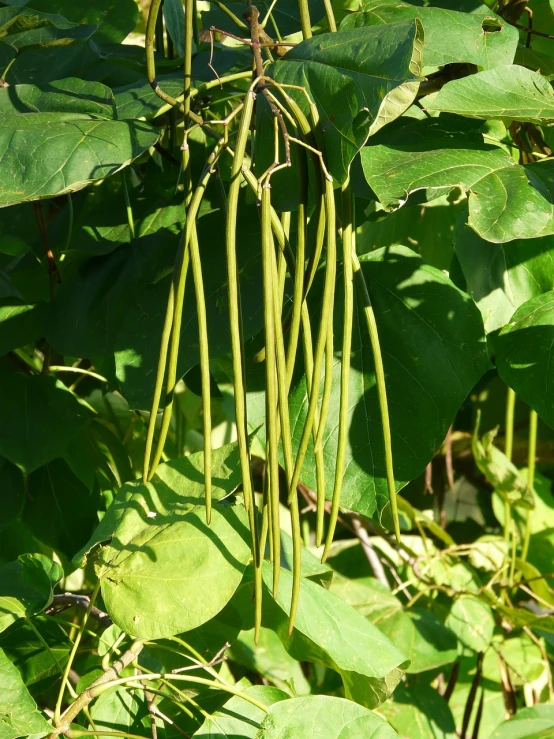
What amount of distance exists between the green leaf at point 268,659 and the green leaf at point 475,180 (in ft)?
1.77

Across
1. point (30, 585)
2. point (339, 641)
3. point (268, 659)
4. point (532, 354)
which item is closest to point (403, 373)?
point (532, 354)

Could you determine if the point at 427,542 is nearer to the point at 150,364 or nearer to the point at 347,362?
the point at 150,364

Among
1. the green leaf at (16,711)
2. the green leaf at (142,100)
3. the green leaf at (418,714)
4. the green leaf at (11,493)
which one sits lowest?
the green leaf at (418,714)

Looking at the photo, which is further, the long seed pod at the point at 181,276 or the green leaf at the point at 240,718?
the green leaf at the point at 240,718

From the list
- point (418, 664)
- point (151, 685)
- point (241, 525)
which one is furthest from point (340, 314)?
point (418, 664)

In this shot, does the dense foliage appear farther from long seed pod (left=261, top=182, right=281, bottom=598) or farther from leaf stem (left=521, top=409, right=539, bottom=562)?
leaf stem (left=521, top=409, right=539, bottom=562)

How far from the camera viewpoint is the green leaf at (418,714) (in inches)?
35.6

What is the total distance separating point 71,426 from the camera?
0.68 meters

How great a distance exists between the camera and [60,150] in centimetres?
45

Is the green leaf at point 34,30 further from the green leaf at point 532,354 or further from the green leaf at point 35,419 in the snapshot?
the green leaf at point 532,354

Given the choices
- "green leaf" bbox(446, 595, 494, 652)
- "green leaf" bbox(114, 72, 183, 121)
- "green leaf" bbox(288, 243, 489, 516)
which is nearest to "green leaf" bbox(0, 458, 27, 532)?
"green leaf" bbox(288, 243, 489, 516)

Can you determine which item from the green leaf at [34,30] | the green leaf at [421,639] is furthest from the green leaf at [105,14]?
the green leaf at [421,639]

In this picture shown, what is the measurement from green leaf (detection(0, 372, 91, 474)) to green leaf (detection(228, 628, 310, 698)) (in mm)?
322

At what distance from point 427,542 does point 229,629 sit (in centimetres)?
53
